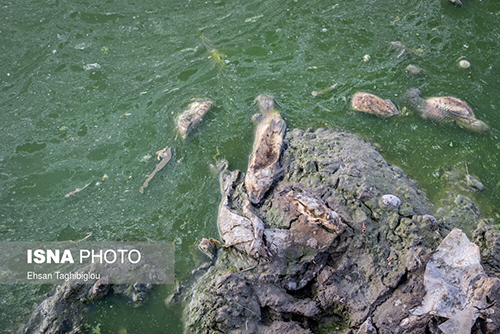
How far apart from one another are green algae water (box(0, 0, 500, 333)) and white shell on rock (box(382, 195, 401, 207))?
701 mm

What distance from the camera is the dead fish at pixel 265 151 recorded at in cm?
365

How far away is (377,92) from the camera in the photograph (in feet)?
15.2

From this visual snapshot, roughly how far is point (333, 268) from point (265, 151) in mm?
1441

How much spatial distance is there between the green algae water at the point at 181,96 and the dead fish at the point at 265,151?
171mm

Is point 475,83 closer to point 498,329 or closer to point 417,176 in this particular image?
point 417,176

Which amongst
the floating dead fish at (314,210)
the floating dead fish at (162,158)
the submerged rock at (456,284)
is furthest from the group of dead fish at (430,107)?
the floating dead fish at (162,158)

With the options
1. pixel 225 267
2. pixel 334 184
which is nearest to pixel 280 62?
pixel 334 184

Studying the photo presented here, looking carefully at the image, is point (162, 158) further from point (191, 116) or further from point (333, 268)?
point (333, 268)

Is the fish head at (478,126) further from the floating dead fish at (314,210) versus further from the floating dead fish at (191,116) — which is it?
the floating dead fish at (191,116)

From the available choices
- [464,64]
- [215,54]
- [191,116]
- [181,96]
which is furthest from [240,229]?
[464,64]

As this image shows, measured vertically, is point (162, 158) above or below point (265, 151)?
below

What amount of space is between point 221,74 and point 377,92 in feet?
6.79

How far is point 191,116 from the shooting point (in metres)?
4.42

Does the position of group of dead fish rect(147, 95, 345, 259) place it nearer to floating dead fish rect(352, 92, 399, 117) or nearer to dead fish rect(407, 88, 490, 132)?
floating dead fish rect(352, 92, 399, 117)
